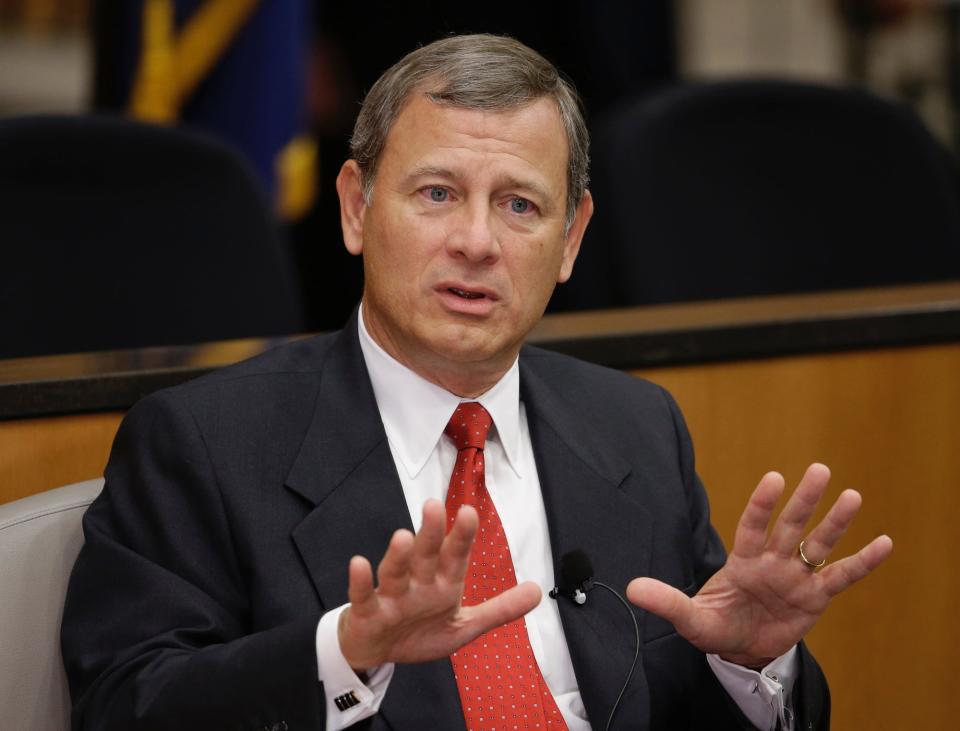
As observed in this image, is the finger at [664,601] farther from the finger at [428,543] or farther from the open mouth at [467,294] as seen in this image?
the open mouth at [467,294]

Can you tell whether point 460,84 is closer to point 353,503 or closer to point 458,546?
point 353,503

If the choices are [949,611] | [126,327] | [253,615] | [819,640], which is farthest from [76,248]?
[949,611]

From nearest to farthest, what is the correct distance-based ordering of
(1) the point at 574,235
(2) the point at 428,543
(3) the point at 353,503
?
(2) the point at 428,543
(3) the point at 353,503
(1) the point at 574,235

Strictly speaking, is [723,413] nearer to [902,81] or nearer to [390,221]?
[390,221]

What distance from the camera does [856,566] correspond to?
1654 mm

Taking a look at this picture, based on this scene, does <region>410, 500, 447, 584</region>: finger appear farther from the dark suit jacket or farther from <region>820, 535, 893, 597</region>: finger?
<region>820, 535, 893, 597</region>: finger

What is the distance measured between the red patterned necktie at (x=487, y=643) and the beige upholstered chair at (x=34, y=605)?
1.51ft

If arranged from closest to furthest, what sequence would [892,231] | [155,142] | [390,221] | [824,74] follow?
[390,221] < [155,142] < [892,231] < [824,74]

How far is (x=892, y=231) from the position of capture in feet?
10.7

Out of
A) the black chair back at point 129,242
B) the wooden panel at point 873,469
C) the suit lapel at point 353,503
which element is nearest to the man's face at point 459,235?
the suit lapel at point 353,503

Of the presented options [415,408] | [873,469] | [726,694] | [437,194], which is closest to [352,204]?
[437,194]

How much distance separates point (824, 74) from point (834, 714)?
3517mm

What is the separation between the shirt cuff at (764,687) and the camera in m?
1.78

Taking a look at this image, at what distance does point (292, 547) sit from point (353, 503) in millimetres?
95
